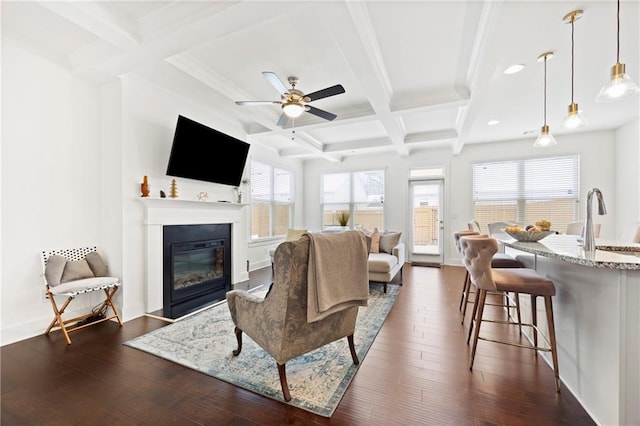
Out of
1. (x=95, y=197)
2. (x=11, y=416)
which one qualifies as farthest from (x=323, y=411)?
(x=95, y=197)

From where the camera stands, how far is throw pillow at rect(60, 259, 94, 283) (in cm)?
265

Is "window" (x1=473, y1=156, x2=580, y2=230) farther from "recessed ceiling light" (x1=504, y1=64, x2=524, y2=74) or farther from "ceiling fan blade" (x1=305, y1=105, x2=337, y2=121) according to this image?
"ceiling fan blade" (x1=305, y1=105, x2=337, y2=121)

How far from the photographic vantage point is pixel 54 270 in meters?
2.52

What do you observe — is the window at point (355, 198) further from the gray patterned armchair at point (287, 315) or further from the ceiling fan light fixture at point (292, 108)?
the gray patterned armchair at point (287, 315)

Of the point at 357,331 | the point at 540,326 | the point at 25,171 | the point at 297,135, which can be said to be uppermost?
the point at 297,135

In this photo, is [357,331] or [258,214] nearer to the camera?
[357,331]

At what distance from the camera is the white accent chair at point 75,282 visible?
2.45 meters

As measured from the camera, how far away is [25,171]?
8.16 ft

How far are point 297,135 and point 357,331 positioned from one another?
3.84 m

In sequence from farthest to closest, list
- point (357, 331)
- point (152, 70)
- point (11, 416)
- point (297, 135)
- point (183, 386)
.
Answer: point (297, 135) < point (152, 70) < point (357, 331) < point (183, 386) < point (11, 416)

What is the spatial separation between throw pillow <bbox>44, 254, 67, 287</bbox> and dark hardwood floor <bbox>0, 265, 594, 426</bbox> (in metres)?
0.54

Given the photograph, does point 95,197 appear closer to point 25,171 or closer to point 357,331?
point 25,171

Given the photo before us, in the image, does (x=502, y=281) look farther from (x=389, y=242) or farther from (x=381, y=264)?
(x=389, y=242)

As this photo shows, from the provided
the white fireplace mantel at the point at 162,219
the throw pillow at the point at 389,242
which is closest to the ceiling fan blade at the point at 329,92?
the white fireplace mantel at the point at 162,219
